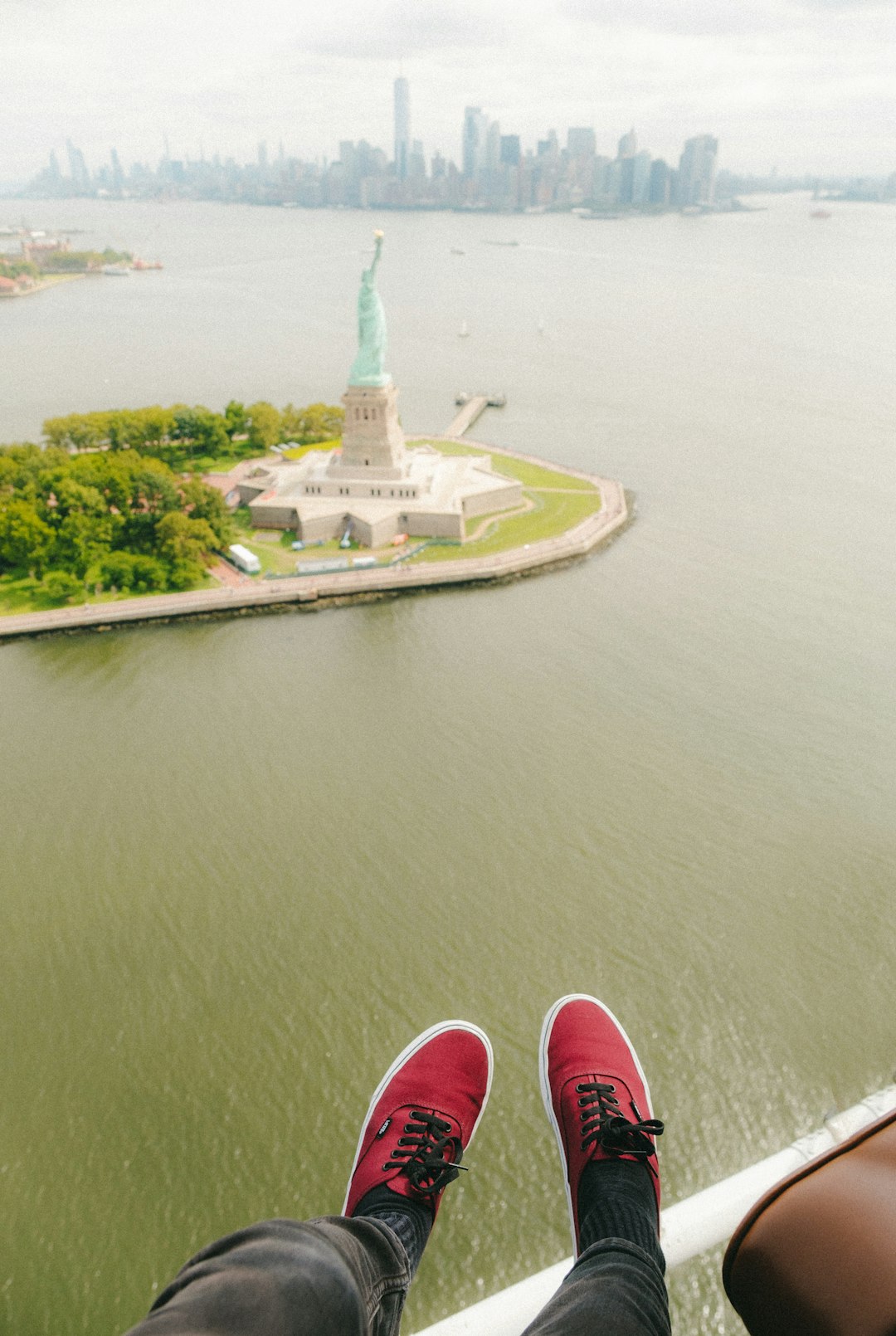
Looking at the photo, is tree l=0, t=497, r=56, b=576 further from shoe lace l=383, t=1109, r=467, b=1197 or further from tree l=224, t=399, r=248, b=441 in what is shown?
shoe lace l=383, t=1109, r=467, b=1197

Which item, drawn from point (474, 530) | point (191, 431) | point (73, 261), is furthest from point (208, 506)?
point (73, 261)

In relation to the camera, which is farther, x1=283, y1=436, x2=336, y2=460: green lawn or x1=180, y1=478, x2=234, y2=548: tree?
x1=283, y1=436, x2=336, y2=460: green lawn

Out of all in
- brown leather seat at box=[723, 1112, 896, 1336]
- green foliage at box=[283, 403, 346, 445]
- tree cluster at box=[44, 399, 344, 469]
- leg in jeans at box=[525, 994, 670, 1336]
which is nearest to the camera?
brown leather seat at box=[723, 1112, 896, 1336]

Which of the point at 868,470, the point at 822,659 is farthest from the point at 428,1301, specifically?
the point at 868,470

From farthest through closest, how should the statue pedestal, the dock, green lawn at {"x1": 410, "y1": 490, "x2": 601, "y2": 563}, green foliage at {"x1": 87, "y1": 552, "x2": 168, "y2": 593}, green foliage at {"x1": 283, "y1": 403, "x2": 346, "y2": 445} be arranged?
1. the dock
2. green foliage at {"x1": 283, "y1": 403, "x2": 346, "y2": 445}
3. the statue pedestal
4. green lawn at {"x1": 410, "y1": 490, "x2": 601, "y2": 563}
5. green foliage at {"x1": 87, "y1": 552, "x2": 168, "y2": 593}

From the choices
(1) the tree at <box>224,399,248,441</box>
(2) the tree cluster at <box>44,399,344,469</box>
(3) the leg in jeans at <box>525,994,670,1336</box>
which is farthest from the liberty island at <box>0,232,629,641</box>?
(3) the leg in jeans at <box>525,994,670,1336</box>

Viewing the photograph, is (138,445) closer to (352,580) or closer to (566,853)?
(352,580)

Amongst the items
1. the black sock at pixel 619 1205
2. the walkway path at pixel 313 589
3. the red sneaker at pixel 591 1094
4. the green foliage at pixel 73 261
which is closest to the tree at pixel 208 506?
the walkway path at pixel 313 589
